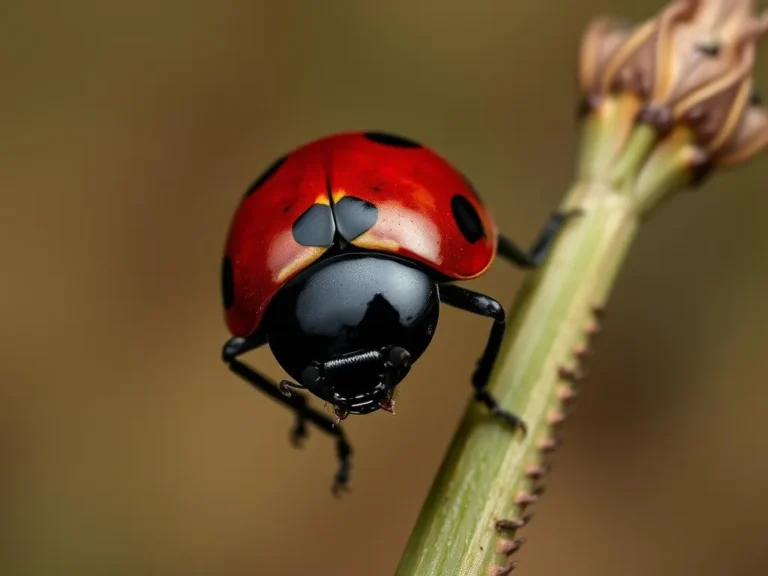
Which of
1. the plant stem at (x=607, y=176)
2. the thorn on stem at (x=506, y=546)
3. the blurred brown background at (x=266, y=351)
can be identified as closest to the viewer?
the thorn on stem at (x=506, y=546)

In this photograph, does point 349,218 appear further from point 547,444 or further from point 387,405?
point 547,444

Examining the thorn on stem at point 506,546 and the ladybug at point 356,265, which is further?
the ladybug at point 356,265

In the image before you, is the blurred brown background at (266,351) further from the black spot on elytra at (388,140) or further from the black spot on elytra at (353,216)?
the black spot on elytra at (353,216)

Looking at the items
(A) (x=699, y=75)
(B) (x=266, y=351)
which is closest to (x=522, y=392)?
(A) (x=699, y=75)

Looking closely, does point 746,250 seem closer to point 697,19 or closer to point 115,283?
point 697,19

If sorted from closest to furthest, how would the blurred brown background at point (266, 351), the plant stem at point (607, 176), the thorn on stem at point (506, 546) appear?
1. the thorn on stem at point (506, 546)
2. the plant stem at point (607, 176)
3. the blurred brown background at point (266, 351)

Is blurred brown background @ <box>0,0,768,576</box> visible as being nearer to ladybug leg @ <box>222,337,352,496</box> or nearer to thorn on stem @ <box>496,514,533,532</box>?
ladybug leg @ <box>222,337,352,496</box>

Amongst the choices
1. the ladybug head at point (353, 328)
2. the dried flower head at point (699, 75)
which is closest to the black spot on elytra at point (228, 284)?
the ladybug head at point (353, 328)
